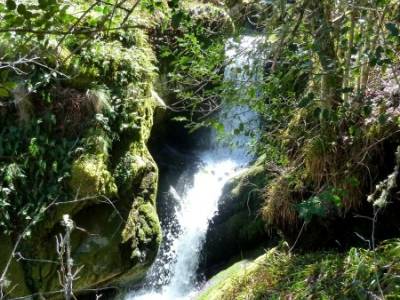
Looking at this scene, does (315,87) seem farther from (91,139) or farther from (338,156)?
(91,139)

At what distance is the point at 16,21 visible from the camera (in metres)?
1.86

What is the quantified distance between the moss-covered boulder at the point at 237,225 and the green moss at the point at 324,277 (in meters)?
2.31

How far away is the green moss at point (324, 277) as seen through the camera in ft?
10.9

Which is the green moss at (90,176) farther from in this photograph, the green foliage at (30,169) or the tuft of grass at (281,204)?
the tuft of grass at (281,204)

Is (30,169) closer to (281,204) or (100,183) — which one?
(100,183)

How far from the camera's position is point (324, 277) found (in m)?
3.83

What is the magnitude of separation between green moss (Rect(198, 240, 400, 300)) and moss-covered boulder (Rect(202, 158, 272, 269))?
2305 mm

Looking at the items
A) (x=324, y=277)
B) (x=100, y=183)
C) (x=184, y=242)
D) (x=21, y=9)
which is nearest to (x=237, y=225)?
(x=184, y=242)

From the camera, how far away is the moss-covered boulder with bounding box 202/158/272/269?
7402 mm

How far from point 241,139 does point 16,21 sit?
8.42m

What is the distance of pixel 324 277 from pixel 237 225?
3892 millimetres

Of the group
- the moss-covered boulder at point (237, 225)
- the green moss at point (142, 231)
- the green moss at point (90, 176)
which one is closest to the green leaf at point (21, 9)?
the green moss at point (90, 176)

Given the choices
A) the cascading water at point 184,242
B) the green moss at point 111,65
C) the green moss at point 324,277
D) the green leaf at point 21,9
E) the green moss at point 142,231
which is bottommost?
the cascading water at point 184,242

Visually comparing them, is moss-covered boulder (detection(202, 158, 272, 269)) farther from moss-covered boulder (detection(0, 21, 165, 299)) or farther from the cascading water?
moss-covered boulder (detection(0, 21, 165, 299))
